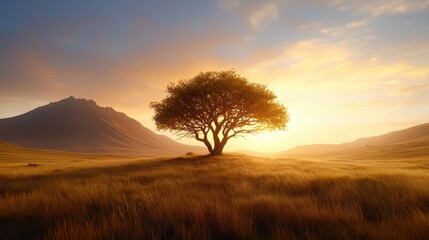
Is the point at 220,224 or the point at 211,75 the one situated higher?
the point at 211,75

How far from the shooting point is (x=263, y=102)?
44.6 m

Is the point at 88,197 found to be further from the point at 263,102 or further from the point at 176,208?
the point at 263,102

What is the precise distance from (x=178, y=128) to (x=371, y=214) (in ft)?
142

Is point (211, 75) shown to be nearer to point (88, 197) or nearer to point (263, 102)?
point (263, 102)

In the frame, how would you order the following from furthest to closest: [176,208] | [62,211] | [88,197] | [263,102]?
[263,102] < [88,197] < [62,211] < [176,208]

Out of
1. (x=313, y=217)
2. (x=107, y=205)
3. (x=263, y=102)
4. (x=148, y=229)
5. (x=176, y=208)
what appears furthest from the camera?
(x=263, y=102)

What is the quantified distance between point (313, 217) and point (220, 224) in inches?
64.7

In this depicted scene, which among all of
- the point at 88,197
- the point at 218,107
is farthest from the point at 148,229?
the point at 218,107

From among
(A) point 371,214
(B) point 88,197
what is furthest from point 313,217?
(B) point 88,197

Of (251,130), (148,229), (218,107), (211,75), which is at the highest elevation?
(211,75)

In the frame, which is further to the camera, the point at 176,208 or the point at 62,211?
the point at 62,211

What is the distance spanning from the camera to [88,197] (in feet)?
25.7

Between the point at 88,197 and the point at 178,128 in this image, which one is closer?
the point at 88,197

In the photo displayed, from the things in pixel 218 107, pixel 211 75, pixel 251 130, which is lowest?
pixel 251 130
